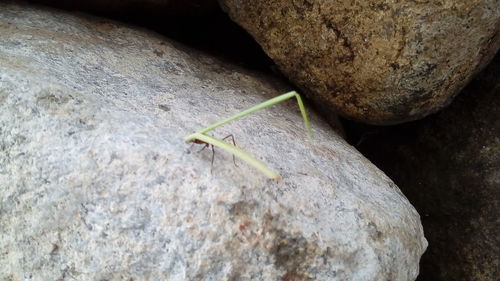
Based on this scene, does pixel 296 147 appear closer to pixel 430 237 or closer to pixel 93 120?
pixel 93 120

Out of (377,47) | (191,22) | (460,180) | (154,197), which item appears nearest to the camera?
(154,197)

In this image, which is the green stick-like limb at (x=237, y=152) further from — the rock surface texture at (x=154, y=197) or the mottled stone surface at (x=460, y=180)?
the mottled stone surface at (x=460, y=180)

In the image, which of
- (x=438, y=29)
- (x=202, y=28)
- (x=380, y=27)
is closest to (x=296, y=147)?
(x=380, y=27)

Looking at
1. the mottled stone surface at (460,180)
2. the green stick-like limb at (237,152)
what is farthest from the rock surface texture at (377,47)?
the green stick-like limb at (237,152)

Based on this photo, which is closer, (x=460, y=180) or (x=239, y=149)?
(x=239, y=149)

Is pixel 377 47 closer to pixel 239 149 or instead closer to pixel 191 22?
pixel 239 149

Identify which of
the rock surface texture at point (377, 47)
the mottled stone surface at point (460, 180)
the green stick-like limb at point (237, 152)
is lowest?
the mottled stone surface at point (460, 180)

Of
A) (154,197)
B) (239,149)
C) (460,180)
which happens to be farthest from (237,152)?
(460,180)
